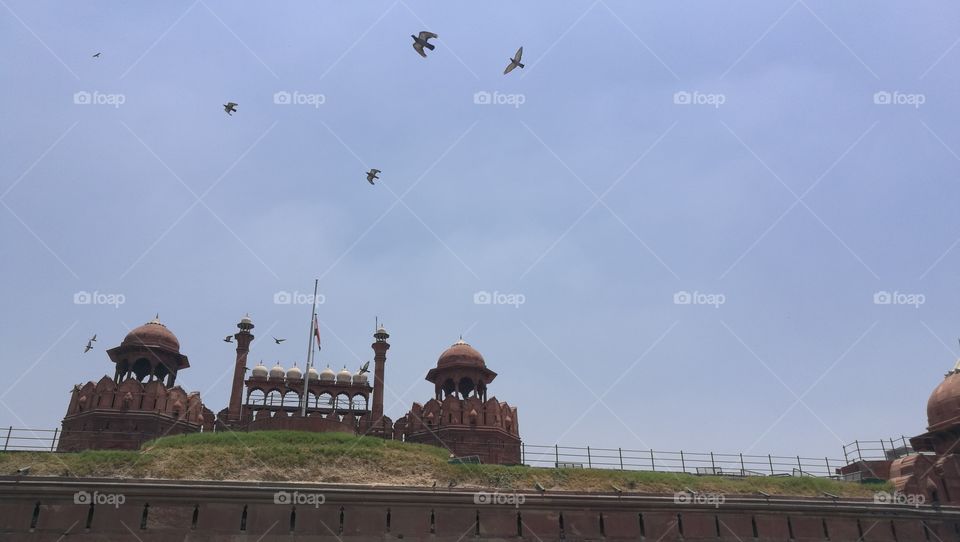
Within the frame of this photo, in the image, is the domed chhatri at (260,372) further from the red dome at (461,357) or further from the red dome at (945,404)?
the red dome at (945,404)

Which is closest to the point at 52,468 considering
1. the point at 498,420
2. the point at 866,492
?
the point at 498,420

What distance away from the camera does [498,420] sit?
4166 cm

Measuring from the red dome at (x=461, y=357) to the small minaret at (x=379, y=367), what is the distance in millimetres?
3649

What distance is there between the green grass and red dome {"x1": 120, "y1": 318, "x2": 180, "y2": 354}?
978 cm

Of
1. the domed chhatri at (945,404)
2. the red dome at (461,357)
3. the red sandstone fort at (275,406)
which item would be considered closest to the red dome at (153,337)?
the red sandstone fort at (275,406)

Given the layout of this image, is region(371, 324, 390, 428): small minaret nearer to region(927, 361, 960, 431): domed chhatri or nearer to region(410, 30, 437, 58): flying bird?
region(410, 30, 437, 58): flying bird

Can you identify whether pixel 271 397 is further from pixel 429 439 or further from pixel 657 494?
pixel 657 494

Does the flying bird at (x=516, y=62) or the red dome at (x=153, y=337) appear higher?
the flying bird at (x=516, y=62)

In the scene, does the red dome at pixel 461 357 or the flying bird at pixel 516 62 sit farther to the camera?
the red dome at pixel 461 357

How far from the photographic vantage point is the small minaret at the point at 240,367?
42875mm

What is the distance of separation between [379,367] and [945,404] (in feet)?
103

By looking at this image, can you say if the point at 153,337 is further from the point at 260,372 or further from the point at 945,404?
the point at 945,404

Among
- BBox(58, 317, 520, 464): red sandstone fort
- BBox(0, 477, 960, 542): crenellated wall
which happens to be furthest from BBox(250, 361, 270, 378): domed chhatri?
BBox(0, 477, 960, 542): crenellated wall

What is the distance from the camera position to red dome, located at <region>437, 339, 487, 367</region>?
1769 inches
